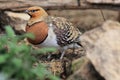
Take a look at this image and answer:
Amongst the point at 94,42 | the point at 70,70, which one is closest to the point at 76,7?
the point at 70,70

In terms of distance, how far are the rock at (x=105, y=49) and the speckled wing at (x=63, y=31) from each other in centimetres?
→ 128

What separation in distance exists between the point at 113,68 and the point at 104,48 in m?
0.19

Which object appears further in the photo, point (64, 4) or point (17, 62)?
point (64, 4)

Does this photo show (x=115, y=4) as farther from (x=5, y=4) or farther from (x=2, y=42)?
(x=2, y=42)

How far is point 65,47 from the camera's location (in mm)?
5895

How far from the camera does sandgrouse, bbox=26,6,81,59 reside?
565 cm

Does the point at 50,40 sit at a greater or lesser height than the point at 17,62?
lesser

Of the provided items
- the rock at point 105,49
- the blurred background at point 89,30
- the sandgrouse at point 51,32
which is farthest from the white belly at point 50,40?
the rock at point 105,49

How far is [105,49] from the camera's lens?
4.26 metres

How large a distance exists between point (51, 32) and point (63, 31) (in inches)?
6.7

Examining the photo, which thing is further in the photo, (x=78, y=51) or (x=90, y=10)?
(x=90, y=10)

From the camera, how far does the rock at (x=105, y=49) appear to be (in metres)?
4.17

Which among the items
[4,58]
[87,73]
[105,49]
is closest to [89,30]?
[87,73]

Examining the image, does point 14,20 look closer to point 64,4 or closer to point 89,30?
point 64,4
